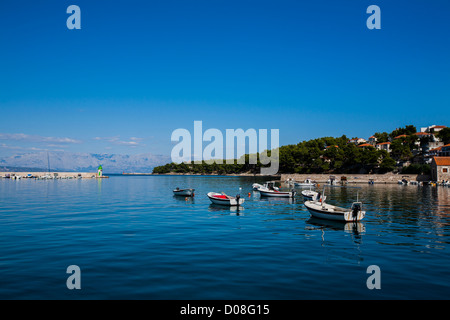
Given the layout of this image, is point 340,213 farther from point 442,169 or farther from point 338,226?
point 442,169

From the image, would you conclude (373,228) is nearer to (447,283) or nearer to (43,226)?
(447,283)

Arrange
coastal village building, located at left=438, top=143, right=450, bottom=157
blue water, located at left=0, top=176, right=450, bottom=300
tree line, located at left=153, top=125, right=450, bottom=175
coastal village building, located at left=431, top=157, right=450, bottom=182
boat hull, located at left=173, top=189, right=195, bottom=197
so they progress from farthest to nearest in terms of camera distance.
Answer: tree line, located at left=153, top=125, right=450, bottom=175 < coastal village building, located at left=438, top=143, right=450, bottom=157 < coastal village building, located at left=431, top=157, right=450, bottom=182 < boat hull, located at left=173, top=189, right=195, bottom=197 < blue water, located at left=0, top=176, right=450, bottom=300

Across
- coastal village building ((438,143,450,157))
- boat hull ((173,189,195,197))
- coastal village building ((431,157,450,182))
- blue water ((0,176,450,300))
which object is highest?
coastal village building ((438,143,450,157))

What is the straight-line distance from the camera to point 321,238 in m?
26.0

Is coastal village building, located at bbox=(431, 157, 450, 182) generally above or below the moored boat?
above

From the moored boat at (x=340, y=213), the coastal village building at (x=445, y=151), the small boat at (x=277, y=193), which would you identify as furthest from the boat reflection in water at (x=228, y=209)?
the coastal village building at (x=445, y=151)

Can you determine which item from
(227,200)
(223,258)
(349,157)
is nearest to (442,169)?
(349,157)

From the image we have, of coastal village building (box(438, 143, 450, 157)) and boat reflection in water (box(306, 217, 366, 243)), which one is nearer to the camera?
boat reflection in water (box(306, 217, 366, 243))

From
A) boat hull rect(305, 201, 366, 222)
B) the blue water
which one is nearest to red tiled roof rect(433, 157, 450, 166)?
the blue water

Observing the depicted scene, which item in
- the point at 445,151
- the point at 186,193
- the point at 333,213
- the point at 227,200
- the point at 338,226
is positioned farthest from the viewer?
the point at 445,151

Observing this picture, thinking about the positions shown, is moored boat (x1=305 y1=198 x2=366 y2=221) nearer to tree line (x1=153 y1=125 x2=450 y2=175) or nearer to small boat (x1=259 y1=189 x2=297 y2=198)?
small boat (x1=259 y1=189 x2=297 y2=198)

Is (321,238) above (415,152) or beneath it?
beneath

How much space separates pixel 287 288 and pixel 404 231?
65.3ft
